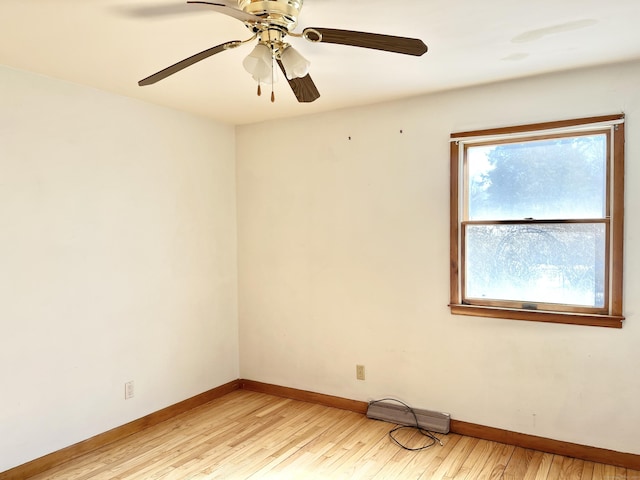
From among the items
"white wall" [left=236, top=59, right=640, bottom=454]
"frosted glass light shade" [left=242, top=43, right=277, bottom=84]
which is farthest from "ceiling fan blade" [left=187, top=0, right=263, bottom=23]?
"white wall" [left=236, top=59, right=640, bottom=454]

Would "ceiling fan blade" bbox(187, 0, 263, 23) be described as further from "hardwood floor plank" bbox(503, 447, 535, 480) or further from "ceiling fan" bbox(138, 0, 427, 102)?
"hardwood floor plank" bbox(503, 447, 535, 480)

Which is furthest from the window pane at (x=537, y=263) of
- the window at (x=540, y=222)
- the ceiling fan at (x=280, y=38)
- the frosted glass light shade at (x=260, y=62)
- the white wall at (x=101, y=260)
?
the white wall at (x=101, y=260)

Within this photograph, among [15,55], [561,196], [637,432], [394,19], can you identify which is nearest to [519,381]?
[637,432]

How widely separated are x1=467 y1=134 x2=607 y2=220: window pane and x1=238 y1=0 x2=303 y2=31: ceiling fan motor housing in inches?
76.0

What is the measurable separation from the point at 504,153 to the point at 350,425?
2318 mm

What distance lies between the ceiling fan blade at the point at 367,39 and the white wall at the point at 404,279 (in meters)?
1.63

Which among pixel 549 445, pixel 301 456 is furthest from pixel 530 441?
pixel 301 456

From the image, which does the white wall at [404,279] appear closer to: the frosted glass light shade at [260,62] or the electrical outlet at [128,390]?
the electrical outlet at [128,390]

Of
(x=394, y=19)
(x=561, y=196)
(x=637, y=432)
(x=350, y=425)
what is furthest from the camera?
(x=350, y=425)

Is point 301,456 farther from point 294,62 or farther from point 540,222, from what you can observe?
point 294,62

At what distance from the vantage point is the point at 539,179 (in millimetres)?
3115

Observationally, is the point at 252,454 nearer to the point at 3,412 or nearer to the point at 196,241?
the point at 3,412

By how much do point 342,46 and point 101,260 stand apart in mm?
2180

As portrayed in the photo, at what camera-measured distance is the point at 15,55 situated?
259 centimetres
